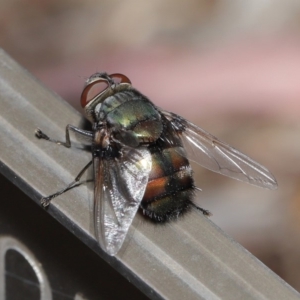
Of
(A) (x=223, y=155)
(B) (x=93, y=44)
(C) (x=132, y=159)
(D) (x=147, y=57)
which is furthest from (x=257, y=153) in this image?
(C) (x=132, y=159)

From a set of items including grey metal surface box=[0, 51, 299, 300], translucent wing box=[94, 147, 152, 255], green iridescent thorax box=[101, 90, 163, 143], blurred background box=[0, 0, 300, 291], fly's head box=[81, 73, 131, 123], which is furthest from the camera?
blurred background box=[0, 0, 300, 291]

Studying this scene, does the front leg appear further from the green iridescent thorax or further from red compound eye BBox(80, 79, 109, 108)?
red compound eye BBox(80, 79, 109, 108)

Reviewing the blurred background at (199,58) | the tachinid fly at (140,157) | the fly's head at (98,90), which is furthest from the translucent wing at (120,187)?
the blurred background at (199,58)

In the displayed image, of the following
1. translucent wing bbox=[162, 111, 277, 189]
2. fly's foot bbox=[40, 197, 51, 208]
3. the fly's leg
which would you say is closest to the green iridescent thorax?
translucent wing bbox=[162, 111, 277, 189]

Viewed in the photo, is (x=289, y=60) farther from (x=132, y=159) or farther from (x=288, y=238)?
(x=132, y=159)

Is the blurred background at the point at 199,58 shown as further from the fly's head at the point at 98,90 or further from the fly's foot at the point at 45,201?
the fly's foot at the point at 45,201

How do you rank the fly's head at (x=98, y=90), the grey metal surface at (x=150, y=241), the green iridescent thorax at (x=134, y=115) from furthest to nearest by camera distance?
the fly's head at (x=98, y=90), the green iridescent thorax at (x=134, y=115), the grey metal surface at (x=150, y=241)
